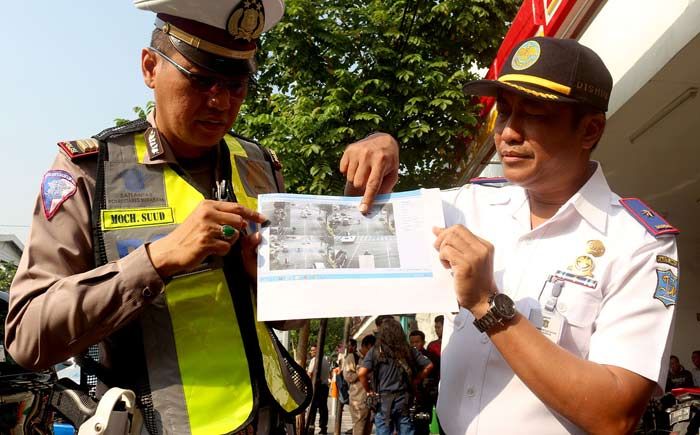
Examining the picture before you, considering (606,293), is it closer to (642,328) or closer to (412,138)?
(642,328)

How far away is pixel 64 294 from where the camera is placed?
1.47 metres

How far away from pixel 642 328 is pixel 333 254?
84cm

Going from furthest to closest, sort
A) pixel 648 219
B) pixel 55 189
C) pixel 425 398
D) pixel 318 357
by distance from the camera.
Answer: pixel 425 398 → pixel 318 357 → pixel 648 219 → pixel 55 189

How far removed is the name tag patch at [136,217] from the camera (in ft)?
5.45

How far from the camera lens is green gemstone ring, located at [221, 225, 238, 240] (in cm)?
156

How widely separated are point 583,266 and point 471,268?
40 centimetres

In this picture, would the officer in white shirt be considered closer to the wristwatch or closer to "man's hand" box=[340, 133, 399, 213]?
the wristwatch

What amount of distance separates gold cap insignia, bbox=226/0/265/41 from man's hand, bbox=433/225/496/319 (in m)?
0.84

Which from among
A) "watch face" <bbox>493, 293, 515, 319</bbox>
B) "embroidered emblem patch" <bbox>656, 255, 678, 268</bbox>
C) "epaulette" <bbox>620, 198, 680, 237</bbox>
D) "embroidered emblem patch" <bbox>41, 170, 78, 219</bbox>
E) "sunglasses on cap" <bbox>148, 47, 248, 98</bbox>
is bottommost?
"watch face" <bbox>493, 293, 515, 319</bbox>

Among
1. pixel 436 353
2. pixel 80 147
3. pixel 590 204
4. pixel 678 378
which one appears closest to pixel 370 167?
pixel 590 204

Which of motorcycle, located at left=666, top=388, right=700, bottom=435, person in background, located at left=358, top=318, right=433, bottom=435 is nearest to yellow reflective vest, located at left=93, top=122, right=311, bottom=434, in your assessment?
motorcycle, located at left=666, top=388, right=700, bottom=435

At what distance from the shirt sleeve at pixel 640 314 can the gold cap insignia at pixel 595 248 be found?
6 cm

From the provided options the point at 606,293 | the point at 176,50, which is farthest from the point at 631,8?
the point at 176,50

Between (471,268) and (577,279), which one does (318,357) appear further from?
(471,268)
